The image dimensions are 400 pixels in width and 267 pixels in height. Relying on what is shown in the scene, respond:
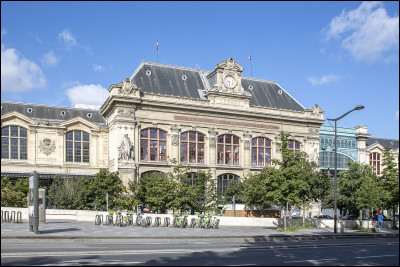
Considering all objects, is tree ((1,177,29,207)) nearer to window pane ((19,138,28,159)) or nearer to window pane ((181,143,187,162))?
window pane ((19,138,28,159))

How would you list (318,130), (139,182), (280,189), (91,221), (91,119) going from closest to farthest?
(280,189)
(91,221)
(139,182)
(91,119)
(318,130)

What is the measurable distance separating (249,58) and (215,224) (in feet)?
122

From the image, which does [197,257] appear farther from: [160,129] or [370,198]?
[160,129]

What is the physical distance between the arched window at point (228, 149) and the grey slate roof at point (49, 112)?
14.9 meters

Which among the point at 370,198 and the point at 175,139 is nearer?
the point at 370,198

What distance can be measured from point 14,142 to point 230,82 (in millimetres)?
27005

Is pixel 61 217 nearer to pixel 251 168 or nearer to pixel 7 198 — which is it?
pixel 7 198

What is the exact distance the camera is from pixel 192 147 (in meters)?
58.0

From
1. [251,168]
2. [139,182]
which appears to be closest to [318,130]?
[251,168]

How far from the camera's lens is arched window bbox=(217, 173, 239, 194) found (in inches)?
2307

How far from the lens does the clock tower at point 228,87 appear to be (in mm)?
59219

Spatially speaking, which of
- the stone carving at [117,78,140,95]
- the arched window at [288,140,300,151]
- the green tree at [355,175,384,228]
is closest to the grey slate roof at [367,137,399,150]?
the arched window at [288,140,300,151]

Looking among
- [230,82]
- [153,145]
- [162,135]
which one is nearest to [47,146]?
[153,145]

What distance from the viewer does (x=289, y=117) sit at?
6325cm
